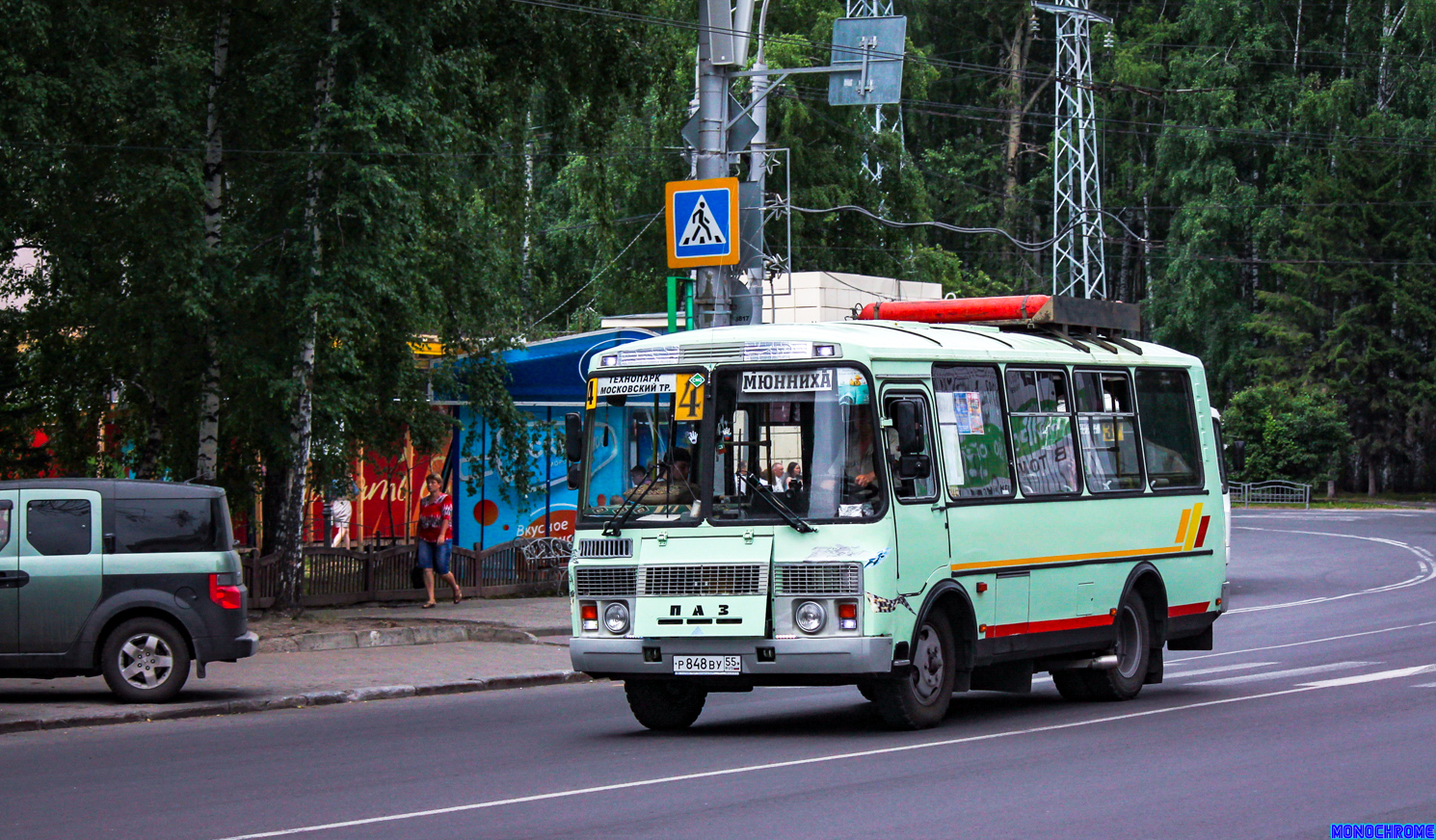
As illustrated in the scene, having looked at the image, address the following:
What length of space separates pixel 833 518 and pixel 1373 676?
703 cm

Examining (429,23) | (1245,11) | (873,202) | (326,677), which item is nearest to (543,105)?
(429,23)

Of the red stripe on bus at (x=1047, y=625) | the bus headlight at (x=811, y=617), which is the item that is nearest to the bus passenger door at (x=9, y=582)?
the bus headlight at (x=811, y=617)

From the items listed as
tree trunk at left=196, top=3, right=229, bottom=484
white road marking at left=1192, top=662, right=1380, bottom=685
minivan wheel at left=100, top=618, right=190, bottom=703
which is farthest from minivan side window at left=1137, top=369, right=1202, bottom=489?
tree trunk at left=196, top=3, right=229, bottom=484

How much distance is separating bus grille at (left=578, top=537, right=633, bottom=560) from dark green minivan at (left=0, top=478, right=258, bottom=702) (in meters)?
4.00

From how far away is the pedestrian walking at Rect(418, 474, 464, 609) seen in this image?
2372 centimetres

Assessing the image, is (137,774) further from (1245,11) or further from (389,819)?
(1245,11)

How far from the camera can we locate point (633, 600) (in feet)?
39.5

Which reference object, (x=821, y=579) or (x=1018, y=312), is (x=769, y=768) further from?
(x=1018, y=312)

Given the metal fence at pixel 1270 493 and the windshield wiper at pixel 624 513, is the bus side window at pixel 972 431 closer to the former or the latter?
the windshield wiper at pixel 624 513

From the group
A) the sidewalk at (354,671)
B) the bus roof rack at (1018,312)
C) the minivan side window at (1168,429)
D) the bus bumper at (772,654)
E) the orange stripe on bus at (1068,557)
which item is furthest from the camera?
the minivan side window at (1168,429)

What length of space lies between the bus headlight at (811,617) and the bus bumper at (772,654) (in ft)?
0.28

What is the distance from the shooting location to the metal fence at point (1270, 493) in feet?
205

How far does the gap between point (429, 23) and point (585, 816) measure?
44.5ft

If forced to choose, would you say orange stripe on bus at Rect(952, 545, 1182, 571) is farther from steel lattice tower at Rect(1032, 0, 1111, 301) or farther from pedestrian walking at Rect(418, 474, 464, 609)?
steel lattice tower at Rect(1032, 0, 1111, 301)
